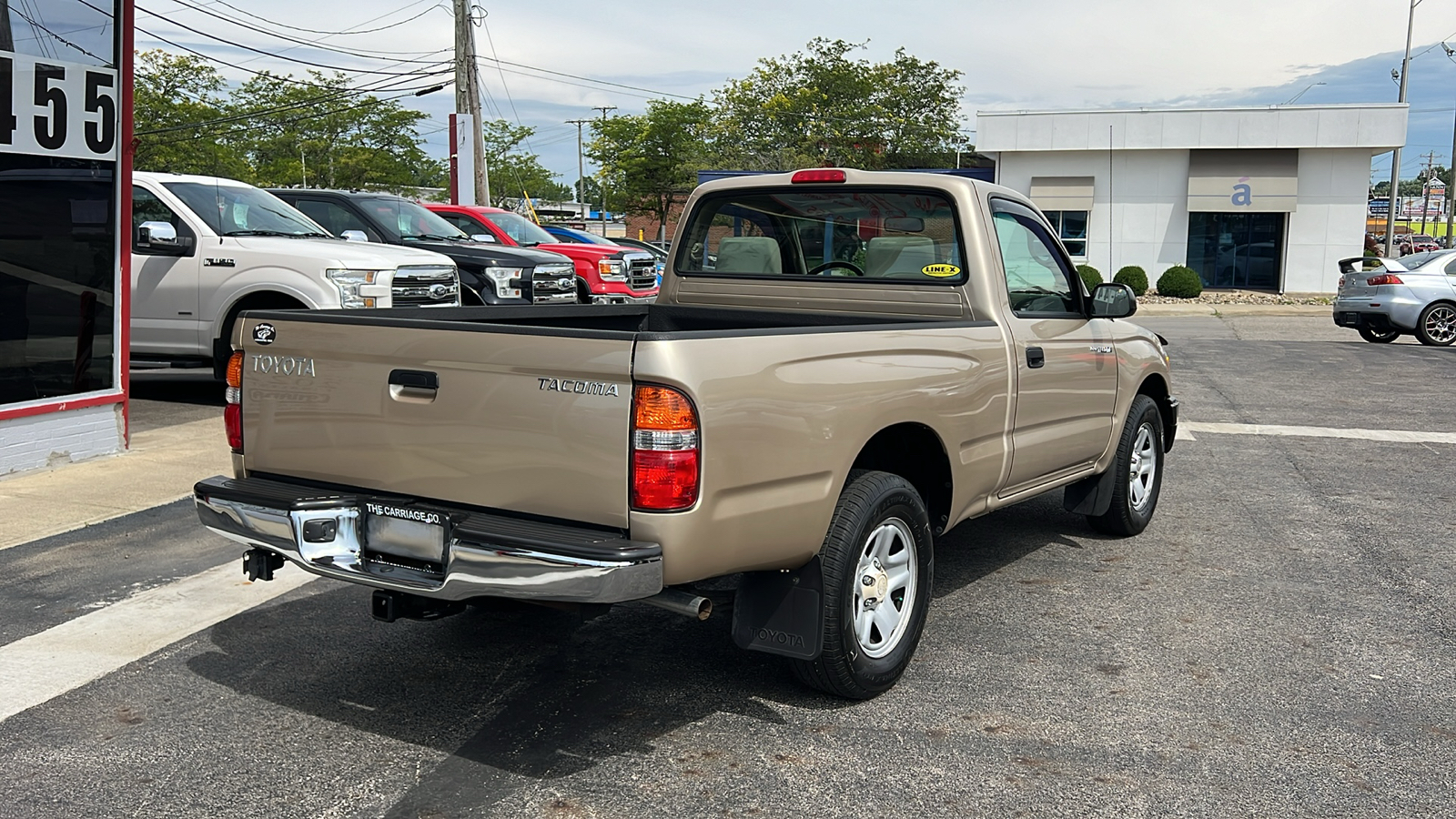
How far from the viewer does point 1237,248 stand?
40812 mm

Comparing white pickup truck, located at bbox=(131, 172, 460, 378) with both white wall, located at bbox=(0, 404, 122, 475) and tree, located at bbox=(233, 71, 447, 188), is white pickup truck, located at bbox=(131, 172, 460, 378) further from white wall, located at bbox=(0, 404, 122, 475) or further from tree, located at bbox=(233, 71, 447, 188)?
tree, located at bbox=(233, 71, 447, 188)

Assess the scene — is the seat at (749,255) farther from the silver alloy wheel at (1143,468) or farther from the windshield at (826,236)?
the silver alloy wheel at (1143,468)

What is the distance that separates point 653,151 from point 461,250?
50121 millimetres

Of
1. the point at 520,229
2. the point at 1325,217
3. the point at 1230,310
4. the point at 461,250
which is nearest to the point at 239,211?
the point at 461,250

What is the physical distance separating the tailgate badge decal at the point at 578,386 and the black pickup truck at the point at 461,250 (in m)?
9.77

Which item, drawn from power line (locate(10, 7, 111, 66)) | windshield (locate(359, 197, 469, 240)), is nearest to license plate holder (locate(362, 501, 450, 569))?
power line (locate(10, 7, 111, 66))

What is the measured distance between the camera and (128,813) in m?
3.34

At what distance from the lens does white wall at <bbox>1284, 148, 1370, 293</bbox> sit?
3909 cm

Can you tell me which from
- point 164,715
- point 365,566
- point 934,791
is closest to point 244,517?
point 365,566

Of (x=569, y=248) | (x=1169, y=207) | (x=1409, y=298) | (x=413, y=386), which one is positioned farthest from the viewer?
(x=1169, y=207)

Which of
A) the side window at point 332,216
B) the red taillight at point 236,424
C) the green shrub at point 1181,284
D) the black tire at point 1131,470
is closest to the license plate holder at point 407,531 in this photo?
the red taillight at point 236,424

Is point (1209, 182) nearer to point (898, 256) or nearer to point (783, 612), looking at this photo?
point (898, 256)

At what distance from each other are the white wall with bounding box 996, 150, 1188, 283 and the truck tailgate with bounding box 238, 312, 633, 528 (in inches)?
1526

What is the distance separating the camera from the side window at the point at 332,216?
13.3m
